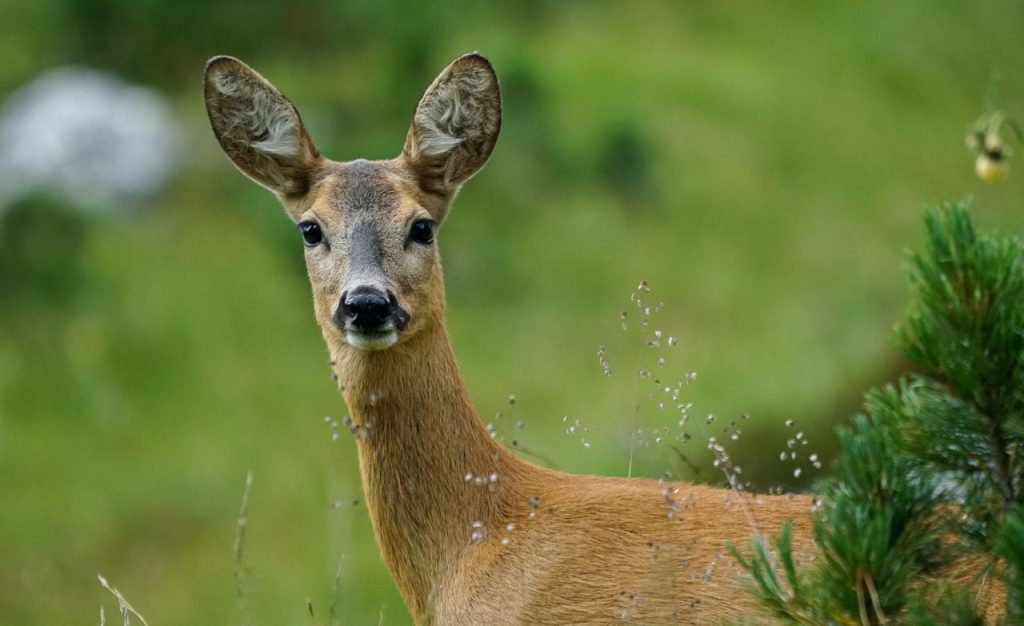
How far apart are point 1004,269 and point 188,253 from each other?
10.2m

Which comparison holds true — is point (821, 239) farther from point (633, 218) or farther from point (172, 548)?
point (172, 548)

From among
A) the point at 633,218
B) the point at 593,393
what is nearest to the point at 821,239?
the point at 633,218

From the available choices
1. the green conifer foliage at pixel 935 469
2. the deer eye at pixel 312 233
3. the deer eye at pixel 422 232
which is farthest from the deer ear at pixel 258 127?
the green conifer foliage at pixel 935 469

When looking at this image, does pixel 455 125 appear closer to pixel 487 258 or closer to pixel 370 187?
pixel 370 187

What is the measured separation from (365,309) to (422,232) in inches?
19.5

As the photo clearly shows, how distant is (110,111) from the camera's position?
12969 millimetres

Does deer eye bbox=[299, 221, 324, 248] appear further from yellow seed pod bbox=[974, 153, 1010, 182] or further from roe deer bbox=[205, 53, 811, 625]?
yellow seed pod bbox=[974, 153, 1010, 182]

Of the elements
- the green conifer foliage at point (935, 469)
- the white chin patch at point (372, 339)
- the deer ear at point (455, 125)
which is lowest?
the green conifer foliage at point (935, 469)

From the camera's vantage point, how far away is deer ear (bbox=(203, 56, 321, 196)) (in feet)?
17.3

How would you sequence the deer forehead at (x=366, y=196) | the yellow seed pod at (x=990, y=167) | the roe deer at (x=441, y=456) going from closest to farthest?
the roe deer at (x=441, y=456) < the yellow seed pod at (x=990, y=167) < the deer forehead at (x=366, y=196)

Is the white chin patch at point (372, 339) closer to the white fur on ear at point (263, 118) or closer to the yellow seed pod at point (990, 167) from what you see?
the white fur on ear at point (263, 118)

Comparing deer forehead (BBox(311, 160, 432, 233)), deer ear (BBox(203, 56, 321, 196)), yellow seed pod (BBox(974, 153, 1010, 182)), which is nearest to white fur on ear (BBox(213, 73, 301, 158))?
deer ear (BBox(203, 56, 321, 196))

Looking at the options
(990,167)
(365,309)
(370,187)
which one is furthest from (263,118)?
(990,167)

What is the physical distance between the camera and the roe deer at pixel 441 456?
4332mm
